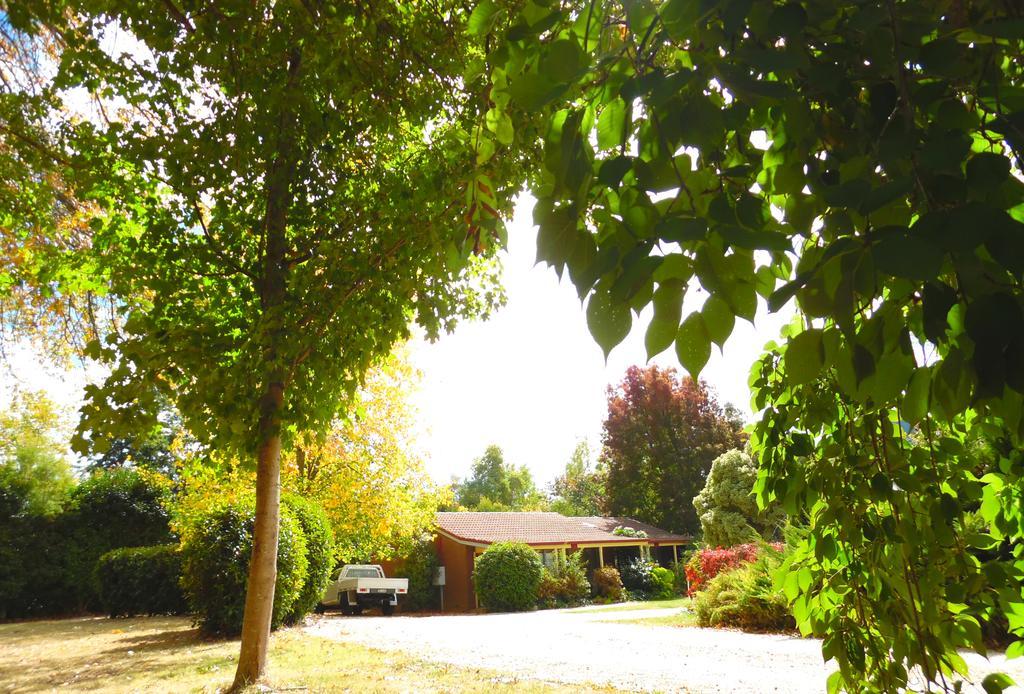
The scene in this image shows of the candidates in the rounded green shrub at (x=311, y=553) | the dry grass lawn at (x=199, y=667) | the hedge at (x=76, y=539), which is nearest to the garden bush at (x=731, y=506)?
the rounded green shrub at (x=311, y=553)

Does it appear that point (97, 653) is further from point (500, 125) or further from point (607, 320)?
point (607, 320)

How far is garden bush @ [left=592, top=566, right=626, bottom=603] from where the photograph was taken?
24.1 meters

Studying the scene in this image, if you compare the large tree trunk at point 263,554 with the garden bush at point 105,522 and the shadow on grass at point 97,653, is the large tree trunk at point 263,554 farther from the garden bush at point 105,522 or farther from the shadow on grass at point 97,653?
the garden bush at point 105,522

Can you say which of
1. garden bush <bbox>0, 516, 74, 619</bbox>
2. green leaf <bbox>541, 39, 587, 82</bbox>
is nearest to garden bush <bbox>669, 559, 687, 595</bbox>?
garden bush <bbox>0, 516, 74, 619</bbox>

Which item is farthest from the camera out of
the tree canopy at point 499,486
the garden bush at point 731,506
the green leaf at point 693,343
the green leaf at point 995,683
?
the tree canopy at point 499,486

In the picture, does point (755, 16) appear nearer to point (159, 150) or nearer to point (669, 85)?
point (669, 85)

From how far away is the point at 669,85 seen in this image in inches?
31.0

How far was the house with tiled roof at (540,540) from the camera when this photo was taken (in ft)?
82.7

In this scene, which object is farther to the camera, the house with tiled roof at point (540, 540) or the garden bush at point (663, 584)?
the house with tiled roof at point (540, 540)

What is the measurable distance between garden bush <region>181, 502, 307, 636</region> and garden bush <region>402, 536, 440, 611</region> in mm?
12963

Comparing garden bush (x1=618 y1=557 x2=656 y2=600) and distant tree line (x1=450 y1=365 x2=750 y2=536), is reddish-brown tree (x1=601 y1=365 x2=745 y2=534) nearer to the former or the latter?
distant tree line (x1=450 y1=365 x2=750 y2=536)

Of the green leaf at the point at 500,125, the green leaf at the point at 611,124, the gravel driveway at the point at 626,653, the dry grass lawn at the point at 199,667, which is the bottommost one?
the gravel driveway at the point at 626,653

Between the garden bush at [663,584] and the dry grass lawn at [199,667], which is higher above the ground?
the garden bush at [663,584]

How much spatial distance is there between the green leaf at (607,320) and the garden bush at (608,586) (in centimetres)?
2516
